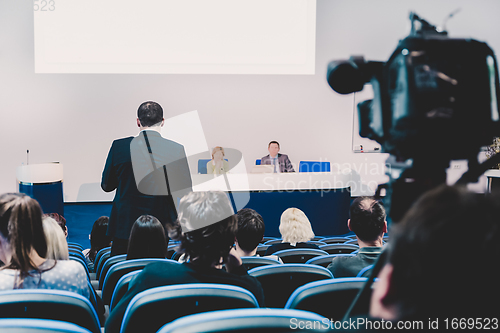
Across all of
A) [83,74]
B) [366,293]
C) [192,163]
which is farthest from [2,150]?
[366,293]

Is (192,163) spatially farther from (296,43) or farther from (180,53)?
(296,43)

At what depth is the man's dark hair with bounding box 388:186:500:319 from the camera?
45cm

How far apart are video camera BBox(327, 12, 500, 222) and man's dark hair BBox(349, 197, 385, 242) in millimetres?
1112

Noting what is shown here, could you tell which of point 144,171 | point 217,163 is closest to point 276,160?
point 217,163

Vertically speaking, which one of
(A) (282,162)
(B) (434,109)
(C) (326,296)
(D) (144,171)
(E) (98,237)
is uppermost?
(B) (434,109)

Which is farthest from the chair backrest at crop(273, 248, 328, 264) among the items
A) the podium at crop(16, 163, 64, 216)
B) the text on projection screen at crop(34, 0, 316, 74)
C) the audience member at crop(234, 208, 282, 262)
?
the text on projection screen at crop(34, 0, 316, 74)

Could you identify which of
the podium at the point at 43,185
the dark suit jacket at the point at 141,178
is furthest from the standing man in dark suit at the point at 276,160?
the dark suit jacket at the point at 141,178

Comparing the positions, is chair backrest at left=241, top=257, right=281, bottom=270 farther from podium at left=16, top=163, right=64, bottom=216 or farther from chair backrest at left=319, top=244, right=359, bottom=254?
podium at left=16, top=163, right=64, bottom=216

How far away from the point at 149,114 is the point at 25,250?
1203 mm

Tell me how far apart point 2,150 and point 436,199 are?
24.7ft

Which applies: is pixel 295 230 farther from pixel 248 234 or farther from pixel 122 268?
pixel 122 268

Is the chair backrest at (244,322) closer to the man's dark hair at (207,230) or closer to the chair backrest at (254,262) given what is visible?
the man's dark hair at (207,230)

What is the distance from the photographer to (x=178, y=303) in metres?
0.92

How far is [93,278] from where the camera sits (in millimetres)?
2375
